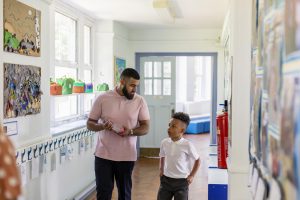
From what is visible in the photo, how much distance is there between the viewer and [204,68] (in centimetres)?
1431

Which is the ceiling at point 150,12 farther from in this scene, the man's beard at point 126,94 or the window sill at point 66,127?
the man's beard at point 126,94

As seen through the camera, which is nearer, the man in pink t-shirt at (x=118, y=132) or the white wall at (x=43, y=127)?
the white wall at (x=43, y=127)

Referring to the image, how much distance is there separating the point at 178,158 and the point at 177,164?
5 centimetres

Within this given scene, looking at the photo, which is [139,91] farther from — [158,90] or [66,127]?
[66,127]

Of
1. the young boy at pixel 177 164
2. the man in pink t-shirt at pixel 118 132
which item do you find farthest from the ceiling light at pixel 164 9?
the young boy at pixel 177 164

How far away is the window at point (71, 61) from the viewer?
5207 mm

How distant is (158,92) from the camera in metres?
8.71

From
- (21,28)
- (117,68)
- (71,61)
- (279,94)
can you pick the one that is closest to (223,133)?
(21,28)

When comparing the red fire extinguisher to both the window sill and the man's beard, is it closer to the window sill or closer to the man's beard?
the man's beard

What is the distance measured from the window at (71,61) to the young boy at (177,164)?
1767 mm

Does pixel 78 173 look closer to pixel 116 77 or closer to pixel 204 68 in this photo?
pixel 116 77

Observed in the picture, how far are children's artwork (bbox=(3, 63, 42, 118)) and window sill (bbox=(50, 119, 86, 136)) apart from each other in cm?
69

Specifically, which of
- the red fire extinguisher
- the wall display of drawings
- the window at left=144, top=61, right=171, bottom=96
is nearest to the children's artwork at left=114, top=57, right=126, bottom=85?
the window at left=144, top=61, right=171, bottom=96

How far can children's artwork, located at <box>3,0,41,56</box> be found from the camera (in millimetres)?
3350
